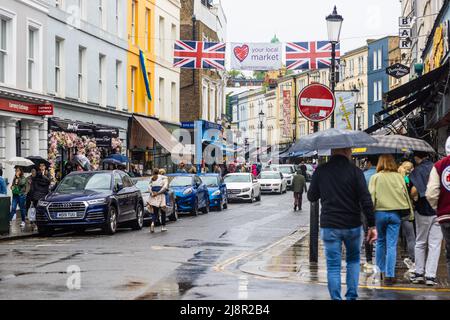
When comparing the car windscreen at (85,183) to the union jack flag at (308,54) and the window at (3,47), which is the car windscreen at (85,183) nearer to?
the window at (3,47)

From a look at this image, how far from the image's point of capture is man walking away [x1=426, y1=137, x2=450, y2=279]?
984 centimetres

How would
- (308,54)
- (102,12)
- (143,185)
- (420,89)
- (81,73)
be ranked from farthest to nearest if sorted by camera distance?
(102,12)
(81,73)
(308,54)
(143,185)
(420,89)

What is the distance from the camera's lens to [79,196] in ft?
70.6

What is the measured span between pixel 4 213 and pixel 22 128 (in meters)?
9.80

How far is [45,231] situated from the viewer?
70.5ft

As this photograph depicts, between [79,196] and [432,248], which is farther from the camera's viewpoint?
[79,196]

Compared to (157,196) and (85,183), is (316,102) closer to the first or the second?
(157,196)

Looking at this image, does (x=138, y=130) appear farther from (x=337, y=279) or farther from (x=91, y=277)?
(x=337, y=279)

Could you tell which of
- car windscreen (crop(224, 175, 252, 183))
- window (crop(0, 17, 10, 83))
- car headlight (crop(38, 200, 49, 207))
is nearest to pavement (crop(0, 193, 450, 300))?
car headlight (crop(38, 200, 49, 207))

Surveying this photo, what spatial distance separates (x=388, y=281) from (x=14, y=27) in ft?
66.6

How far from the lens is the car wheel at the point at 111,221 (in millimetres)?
21484

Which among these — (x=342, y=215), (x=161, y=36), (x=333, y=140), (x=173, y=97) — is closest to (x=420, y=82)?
(x=333, y=140)

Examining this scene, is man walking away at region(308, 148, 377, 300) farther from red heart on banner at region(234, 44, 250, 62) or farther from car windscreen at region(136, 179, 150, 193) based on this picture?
red heart on banner at region(234, 44, 250, 62)
